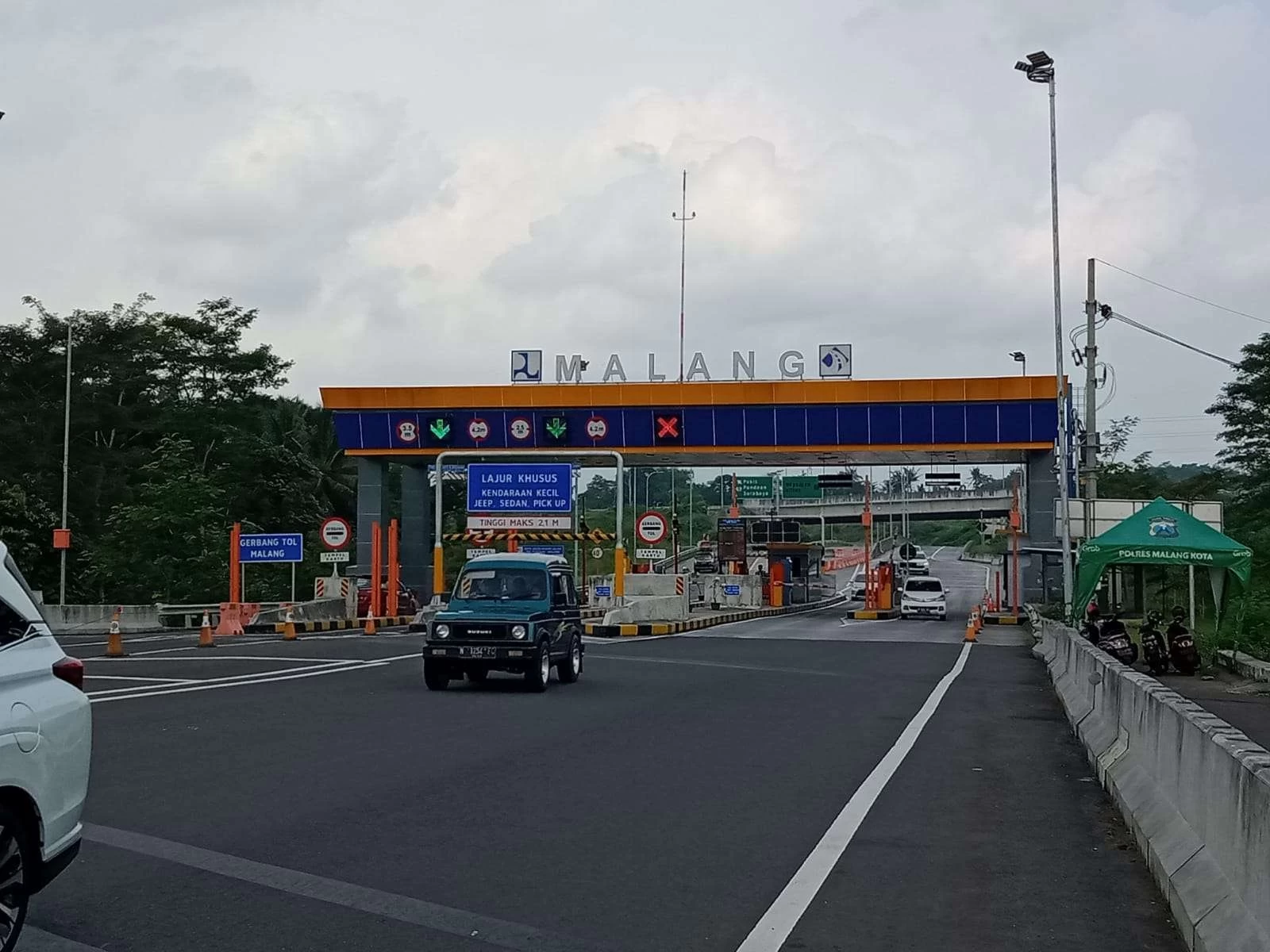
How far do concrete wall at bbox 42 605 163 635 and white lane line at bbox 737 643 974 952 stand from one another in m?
31.5

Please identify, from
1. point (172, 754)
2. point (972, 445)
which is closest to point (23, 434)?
point (972, 445)

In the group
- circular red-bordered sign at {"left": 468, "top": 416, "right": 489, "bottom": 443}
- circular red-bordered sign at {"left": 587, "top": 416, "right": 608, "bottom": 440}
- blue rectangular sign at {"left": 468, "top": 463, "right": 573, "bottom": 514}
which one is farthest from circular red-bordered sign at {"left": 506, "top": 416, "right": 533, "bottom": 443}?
blue rectangular sign at {"left": 468, "top": 463, "right": 573, "bottom": 514}

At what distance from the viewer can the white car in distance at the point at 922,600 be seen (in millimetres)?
56250

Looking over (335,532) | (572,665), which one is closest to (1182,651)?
(572,665)

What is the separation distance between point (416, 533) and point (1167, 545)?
112 feet

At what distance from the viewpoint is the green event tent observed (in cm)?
2422

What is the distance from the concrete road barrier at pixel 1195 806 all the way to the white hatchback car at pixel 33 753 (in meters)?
4.94

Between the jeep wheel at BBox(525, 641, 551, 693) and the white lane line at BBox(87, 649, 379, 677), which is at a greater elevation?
the jeep wheel at BBox(525, 641, 551, 693)

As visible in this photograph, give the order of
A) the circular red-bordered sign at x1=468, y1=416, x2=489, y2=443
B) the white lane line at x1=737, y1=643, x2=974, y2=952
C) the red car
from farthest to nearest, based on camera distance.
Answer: the circular red-bordered sign at x1=468, y1=416, x2=489, y2=443
the red car
the white lane line at x1=737, y1=643, x2=974, y2=952

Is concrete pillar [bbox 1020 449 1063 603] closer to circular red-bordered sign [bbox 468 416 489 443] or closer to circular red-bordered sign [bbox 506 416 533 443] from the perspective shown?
circular red-bordered sign [bbox 506 416 533 443]

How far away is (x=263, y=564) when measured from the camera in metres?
66.5

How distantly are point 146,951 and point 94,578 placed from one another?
4990cm

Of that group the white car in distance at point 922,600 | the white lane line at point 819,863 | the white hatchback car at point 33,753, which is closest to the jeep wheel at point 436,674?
the white lane line at point 819,863

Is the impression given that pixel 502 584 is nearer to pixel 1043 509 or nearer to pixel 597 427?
pixel 597 427
